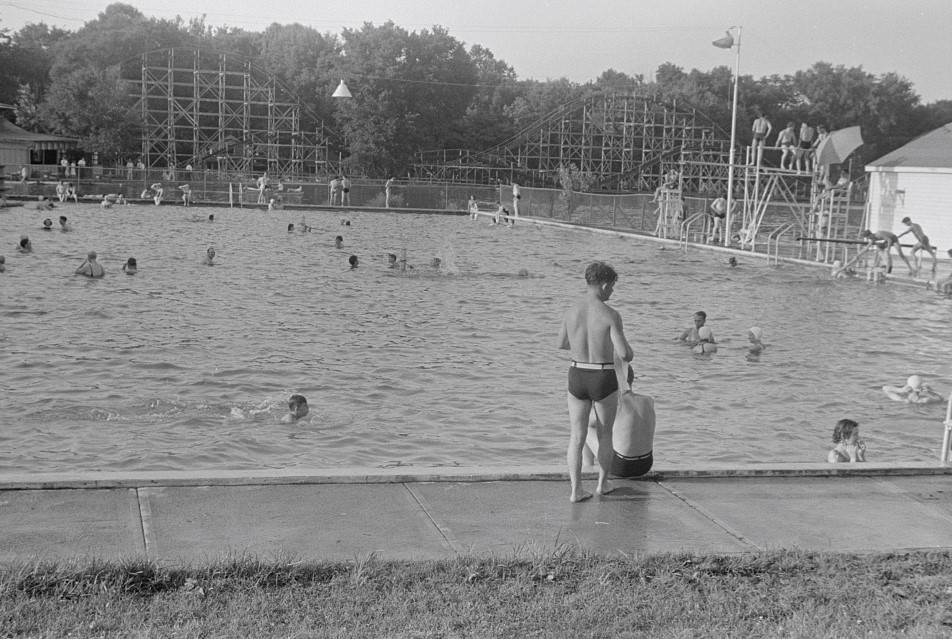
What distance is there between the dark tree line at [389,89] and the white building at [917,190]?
54.7 meters

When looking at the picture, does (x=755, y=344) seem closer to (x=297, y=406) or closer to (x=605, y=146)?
(x=297, y=406)

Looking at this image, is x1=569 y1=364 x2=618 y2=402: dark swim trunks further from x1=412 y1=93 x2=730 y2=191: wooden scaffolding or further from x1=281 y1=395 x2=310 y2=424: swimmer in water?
x1=412 y1=93 x2=730 y2=191: wooden scaffolding

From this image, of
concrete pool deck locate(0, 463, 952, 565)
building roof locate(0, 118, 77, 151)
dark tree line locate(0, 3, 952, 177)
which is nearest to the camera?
concrete pool deck locate(0, 463, 952, 565)

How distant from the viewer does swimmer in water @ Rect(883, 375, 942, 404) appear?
14422mm

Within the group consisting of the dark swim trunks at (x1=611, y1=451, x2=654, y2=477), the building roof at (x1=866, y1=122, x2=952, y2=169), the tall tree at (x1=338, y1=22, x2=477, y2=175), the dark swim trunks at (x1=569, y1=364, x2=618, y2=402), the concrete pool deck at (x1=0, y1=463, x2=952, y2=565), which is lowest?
the concrete pool deck at (x1=0, y1=463, x2=952, y2=565)

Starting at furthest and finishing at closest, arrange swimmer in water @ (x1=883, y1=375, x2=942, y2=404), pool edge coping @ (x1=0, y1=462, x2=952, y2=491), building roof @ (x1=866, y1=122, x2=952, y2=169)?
building roof @ (x1=866, y1=122, x2=952, y2=169), swimmer in water @ (x1=883, y1=375, x2=942, y2=404), pool edge coping @ (x1=0, y1=462, x2=952, y2=491)

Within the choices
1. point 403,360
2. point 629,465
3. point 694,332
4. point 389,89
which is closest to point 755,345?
point 694,332

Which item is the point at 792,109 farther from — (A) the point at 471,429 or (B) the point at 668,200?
(A) the point at 471,429

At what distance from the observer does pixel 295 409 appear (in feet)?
40.8

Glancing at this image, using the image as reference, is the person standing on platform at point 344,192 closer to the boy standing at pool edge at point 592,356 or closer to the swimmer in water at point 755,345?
the swimmer in water at point 755,345

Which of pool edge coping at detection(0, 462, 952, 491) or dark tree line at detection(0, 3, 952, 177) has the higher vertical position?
dark tree line at detection(0, 3, 952, 177)

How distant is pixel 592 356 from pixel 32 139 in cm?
6671

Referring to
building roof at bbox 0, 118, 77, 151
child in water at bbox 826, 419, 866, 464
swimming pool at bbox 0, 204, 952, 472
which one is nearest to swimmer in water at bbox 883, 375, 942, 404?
swimming pool at bbox 0, 204, 952, 472

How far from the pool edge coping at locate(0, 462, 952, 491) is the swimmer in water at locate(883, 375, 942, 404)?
6524 mm
